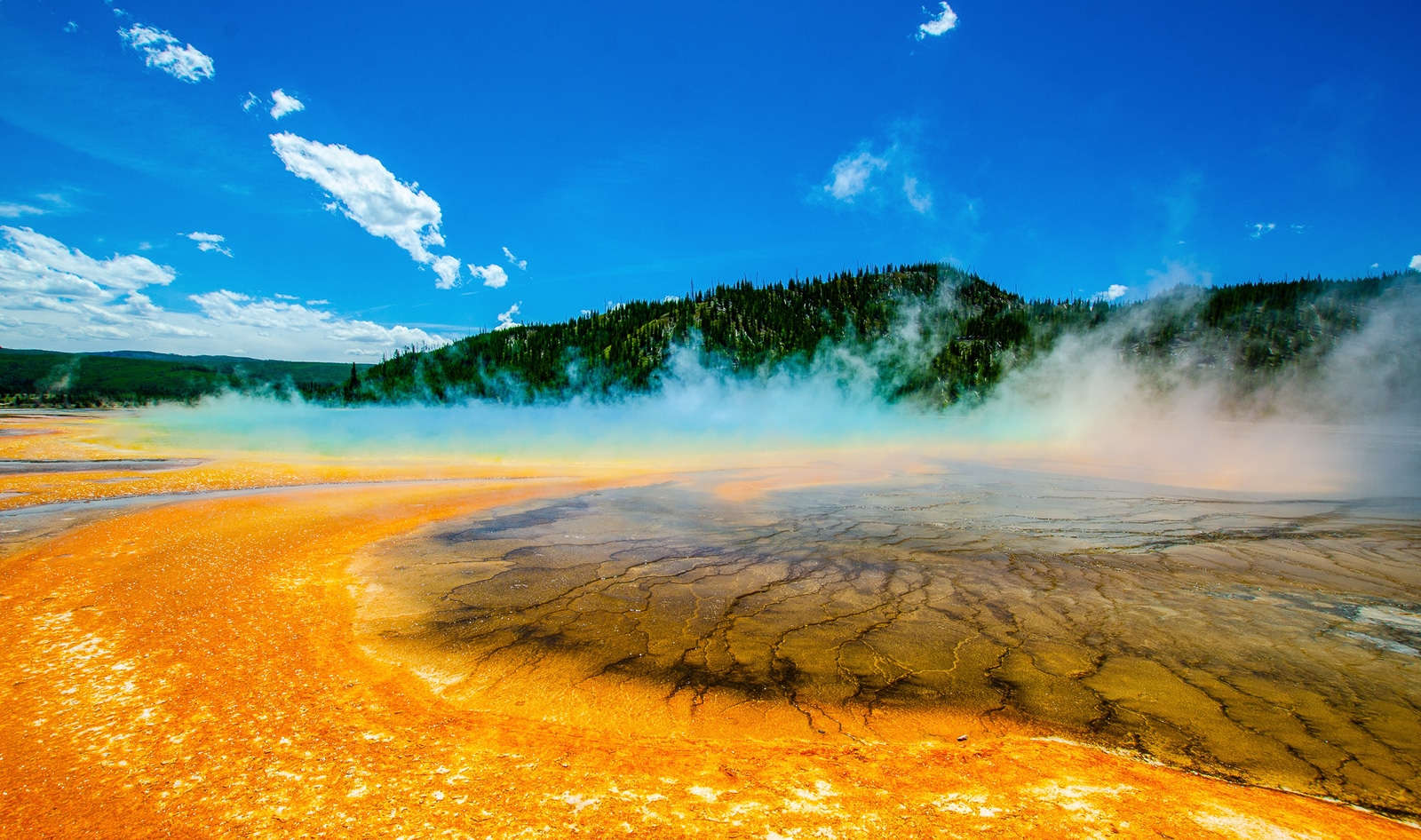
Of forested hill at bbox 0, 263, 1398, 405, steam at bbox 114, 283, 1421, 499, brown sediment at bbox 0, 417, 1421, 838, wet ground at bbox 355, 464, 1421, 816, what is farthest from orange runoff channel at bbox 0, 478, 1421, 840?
forested hill at bbox 0, 263, 1398, 405

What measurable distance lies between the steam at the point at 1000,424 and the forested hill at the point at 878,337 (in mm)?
1881

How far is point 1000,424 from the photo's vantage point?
6350 cm

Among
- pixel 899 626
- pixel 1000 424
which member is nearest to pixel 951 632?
pixel 899 626

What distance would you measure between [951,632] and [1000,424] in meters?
65.2

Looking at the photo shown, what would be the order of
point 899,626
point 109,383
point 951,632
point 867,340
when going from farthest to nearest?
1. point 109,383
2. point 867,340
3. point 899,626
4. point 951,632

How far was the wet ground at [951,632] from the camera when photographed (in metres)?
4.28

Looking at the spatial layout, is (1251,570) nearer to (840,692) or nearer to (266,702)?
(840,692)

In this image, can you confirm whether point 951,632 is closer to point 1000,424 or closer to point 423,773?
point 423,773

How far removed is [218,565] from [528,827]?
8281 mm

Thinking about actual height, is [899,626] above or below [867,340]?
below

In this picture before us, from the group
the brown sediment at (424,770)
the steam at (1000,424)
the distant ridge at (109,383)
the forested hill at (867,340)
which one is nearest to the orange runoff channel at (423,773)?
the brown sediment at (424,770)

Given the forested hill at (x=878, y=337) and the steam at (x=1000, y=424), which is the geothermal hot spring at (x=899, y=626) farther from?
the forested hill at (x=878, y=337)

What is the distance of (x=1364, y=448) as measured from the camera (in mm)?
37469

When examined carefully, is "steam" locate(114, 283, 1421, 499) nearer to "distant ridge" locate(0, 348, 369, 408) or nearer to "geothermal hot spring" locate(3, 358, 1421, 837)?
"geothermal hot spring" locate(3, 358, 1421, 837)
